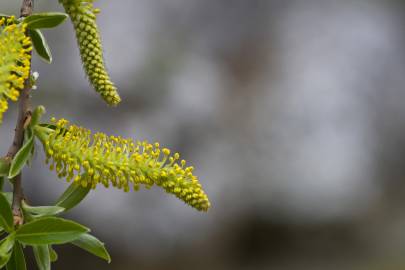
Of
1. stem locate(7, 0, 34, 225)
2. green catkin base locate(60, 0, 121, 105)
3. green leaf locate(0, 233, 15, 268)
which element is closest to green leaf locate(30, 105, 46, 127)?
stem locate(7, 0, 34, 225)

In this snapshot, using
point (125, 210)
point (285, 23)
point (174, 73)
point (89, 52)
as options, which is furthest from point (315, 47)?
point (89, 52)

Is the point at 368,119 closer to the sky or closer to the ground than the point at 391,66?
closer to the ground

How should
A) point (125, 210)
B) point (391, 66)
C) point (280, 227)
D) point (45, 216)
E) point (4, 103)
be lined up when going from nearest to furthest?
1. point (4, 103)
2. point (45, 216)
3. point (125, 210)
4. point (280, 227)
5. point (391, 66)

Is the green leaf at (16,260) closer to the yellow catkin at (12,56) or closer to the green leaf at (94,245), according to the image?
the green leaf at (94,245)

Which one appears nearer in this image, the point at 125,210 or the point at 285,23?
the point at 125,210

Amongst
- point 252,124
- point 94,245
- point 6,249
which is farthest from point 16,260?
point 252,124

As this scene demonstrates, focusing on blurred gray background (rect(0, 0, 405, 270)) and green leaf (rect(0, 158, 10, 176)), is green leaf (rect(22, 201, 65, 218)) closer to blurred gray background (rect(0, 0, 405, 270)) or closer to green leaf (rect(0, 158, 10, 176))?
green leaf (rect(0, 158, 10, 176))

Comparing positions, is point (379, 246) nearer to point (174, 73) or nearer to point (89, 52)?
point (174, 73)
